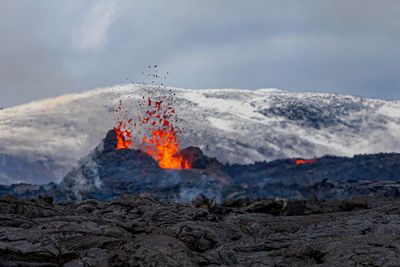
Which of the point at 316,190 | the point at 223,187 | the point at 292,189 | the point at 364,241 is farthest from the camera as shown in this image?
the point at 223,187

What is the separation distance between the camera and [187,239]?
16.7 m

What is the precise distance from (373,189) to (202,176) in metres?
65.5

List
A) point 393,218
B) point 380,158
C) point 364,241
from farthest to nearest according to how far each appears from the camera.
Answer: point 380,158, point 393,218, point 364,241

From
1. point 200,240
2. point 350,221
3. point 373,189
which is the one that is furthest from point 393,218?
point 373,189

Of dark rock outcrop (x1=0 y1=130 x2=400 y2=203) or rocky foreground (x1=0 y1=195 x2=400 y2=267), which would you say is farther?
dark rock outcrop (x1=0 y1=130 x2=400 y2=203)

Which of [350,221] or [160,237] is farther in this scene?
[350,221]

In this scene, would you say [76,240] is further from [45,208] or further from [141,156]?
[141,156]

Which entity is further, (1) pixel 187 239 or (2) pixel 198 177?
(2) pixel 198 177

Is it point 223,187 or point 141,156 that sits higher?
point 141,156

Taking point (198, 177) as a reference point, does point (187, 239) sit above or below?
above

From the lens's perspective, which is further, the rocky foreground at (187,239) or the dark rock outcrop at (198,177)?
the dark rock outcrop at (198,177)

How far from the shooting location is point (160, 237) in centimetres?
1511

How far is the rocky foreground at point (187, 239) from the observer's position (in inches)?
492

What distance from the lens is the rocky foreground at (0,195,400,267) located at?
12.5 meters
